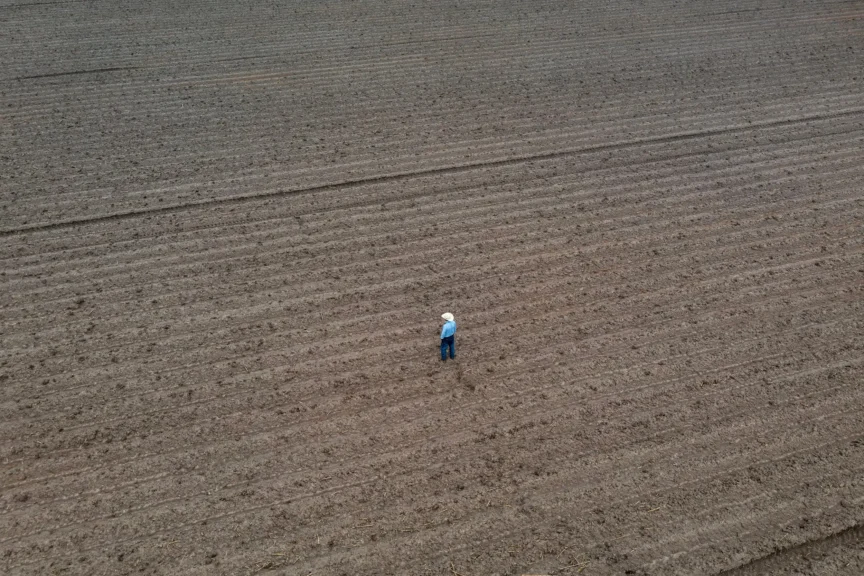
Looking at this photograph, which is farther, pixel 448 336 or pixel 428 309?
pixel 428 309

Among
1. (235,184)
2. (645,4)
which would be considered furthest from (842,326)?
(645,4)

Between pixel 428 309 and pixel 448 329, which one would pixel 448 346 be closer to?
pixel 448 329

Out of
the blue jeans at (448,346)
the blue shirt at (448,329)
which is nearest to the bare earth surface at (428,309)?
the blue jeans at (448,346)

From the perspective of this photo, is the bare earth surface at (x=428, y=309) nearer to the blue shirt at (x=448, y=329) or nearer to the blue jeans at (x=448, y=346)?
the blue jeans at (x=448, y=346)

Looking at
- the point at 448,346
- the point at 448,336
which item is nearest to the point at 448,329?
the point at 448,336

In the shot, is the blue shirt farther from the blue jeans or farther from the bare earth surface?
the bare earth surface

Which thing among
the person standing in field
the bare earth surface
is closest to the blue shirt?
the person standing in field
